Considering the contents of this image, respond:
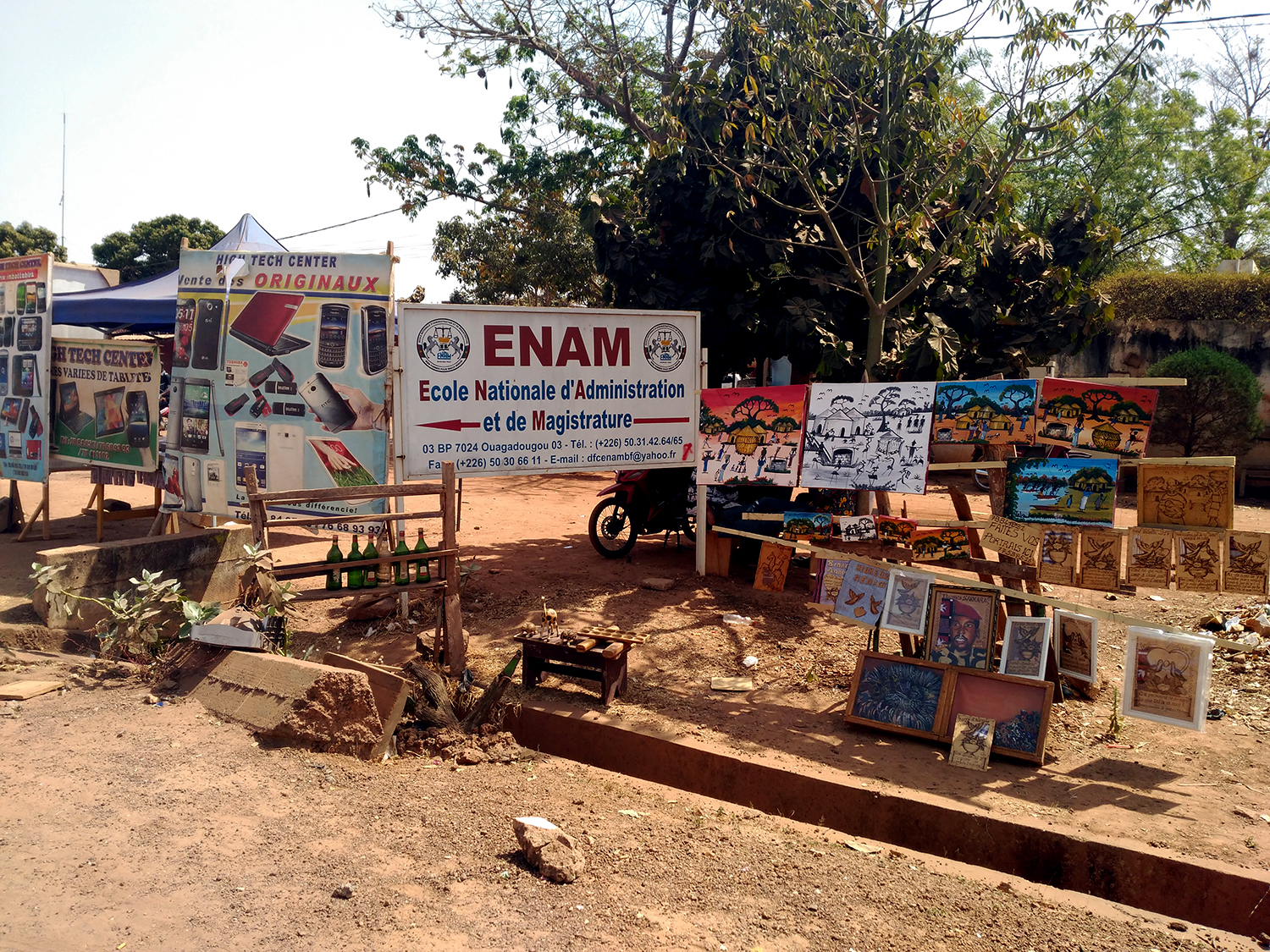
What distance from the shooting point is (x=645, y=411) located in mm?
8305

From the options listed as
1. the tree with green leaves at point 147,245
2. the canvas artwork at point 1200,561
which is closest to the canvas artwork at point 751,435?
the canvas artwork at point 1200,561

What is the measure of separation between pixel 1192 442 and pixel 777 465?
1219 centimetres

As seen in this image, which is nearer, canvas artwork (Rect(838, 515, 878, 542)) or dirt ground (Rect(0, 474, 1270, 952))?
dirt ground (Rect(0, 474, 1270, 952))

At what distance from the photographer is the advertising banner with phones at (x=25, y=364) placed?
30.9 ft

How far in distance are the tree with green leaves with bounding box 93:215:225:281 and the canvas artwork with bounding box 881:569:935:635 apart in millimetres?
35947

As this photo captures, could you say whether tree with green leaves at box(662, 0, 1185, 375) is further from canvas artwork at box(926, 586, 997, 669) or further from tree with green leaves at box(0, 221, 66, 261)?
tree with green leaves at box(0, 221, 66, 261)

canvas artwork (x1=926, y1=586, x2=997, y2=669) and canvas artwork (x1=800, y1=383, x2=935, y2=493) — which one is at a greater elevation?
canvas artwork (x1=800, y1=383, x2=935, y2=493)

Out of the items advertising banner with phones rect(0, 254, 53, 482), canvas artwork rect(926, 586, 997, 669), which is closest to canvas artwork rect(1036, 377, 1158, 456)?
canvas artwork rect(926, 586, 997, 669)

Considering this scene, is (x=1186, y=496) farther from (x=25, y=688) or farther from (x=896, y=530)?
(x=25, y=688)

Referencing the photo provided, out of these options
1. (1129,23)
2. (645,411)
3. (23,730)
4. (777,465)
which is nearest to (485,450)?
(645,411)

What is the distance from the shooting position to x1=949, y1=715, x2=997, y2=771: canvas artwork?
5008 mm

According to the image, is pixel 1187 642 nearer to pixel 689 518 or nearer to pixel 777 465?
pixel 777 465

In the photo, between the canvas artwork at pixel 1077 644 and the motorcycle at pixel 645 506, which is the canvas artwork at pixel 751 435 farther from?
the canvas artwork at pixel 1077 644

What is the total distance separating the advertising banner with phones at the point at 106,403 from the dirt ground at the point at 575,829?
13.3ft
